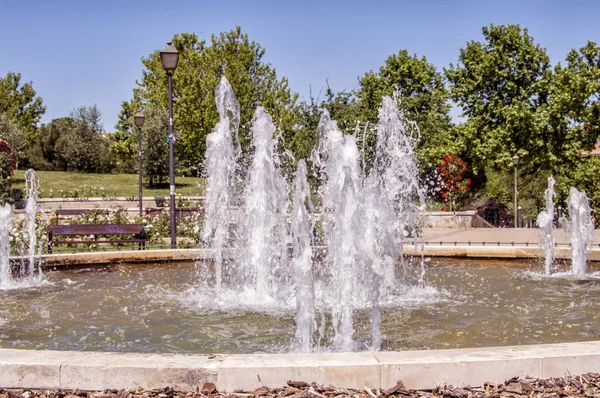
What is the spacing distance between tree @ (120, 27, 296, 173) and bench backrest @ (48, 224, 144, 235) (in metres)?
20.0

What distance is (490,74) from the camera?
30.2 m

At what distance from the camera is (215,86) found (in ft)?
114

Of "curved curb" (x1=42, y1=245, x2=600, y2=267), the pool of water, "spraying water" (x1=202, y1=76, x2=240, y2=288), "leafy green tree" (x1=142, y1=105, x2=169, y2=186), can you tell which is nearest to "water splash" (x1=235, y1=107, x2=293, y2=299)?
the pool of water

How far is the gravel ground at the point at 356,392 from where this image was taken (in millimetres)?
4133

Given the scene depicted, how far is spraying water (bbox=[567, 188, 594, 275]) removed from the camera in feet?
38.8

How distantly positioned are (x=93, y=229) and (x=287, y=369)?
11.3 meters

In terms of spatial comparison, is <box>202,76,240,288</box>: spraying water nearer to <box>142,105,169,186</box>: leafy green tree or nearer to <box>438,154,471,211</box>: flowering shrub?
<box>438,154,471,211</box>: flowering shrub

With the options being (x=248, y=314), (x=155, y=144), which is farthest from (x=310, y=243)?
(x=155, y=144)

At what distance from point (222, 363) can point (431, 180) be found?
28266 millimetres

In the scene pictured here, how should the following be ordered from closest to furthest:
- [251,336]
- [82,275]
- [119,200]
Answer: [251,336], [82,275], [119,200]

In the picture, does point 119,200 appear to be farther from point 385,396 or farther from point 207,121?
point 385,396

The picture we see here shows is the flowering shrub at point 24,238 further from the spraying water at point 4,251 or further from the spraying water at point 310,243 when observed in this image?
the spraying water at point 310,243

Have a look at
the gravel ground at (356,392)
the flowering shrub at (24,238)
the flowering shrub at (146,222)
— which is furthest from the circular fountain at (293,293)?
the flowering shrub at (146,222)

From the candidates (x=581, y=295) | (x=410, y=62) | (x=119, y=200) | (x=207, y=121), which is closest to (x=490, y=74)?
(x=410, y=62)
